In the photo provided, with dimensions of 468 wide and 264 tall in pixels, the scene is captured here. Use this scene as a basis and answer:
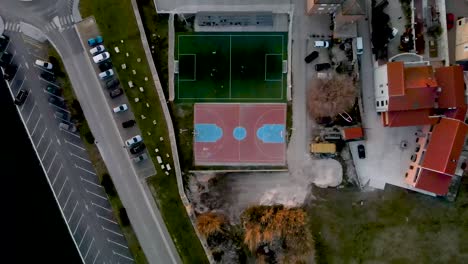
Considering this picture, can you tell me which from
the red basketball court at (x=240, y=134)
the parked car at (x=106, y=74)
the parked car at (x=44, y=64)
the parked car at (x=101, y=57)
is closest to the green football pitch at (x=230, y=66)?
the red basketball court at (x=240, y=134)

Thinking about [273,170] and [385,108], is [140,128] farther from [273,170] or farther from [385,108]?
[385,108]

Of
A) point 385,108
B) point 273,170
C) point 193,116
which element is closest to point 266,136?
point 273,170

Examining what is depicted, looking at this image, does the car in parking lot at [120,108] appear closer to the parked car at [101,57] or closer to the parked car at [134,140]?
the parked car at [134,140]

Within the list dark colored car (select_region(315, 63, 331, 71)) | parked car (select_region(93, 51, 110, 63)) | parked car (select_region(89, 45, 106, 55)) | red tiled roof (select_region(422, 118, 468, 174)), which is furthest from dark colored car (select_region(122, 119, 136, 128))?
red tiled roof (select_region(422, 118, 468, 174))

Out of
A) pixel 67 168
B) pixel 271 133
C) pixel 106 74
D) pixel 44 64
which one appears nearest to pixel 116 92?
pixel 106 74

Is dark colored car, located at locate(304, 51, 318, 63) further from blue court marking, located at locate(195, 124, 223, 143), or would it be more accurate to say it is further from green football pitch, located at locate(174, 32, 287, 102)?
blue court marking, located at locate(195, 124, 223, 143)
